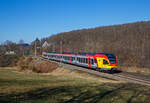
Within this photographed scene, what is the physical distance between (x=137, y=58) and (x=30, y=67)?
26.2m

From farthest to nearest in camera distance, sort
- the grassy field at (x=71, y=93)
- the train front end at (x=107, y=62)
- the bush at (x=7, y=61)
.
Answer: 1. the bush at (x=7, y=61)
2. the train front end at (x=107, y=62)
3. the grassy field at (x=71, y=93)

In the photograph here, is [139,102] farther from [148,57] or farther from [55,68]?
[148,57]

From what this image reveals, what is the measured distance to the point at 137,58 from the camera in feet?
145

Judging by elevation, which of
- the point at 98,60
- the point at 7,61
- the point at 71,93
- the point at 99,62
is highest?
the point at 98,60

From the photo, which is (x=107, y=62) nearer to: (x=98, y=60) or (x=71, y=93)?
(x=98, y=60)

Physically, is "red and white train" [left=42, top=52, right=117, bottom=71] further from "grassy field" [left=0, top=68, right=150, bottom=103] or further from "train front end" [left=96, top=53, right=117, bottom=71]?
"grassy field" [left=0, top=68, right=150, bottom=103]

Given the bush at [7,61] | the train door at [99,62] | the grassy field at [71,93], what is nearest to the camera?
the grassy field at [71,93]

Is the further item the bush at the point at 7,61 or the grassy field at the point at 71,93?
the bush at the point at 7,61

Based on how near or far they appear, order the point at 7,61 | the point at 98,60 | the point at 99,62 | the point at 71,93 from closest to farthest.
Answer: the point at 71,93
the point at 99,62
the point at 98,60
the point at 7,61

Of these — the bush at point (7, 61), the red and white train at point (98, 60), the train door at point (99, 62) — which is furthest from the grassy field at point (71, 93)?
the bush at point (7, 61)

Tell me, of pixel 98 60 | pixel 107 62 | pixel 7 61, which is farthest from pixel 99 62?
pixel 7 61

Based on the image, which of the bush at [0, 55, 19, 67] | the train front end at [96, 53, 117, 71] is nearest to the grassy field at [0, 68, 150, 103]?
the train front end at [96, 53, 117, 71]

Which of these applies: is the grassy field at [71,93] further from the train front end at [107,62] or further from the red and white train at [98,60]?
the red and white train at [98,60]

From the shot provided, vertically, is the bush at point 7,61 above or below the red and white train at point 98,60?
below
